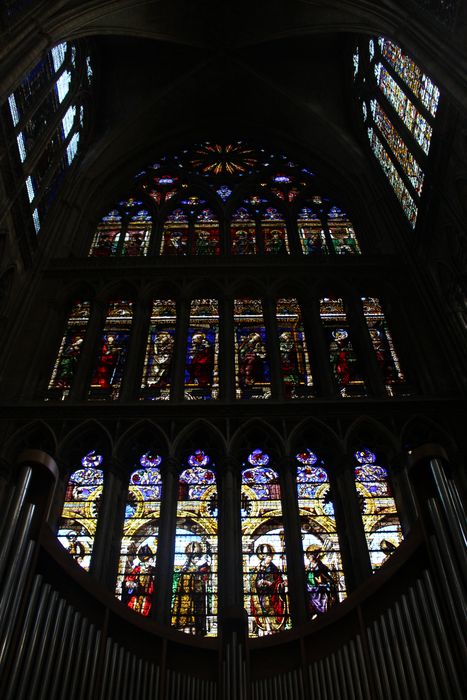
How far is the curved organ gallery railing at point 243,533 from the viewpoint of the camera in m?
7.69

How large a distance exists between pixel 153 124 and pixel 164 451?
9986 millimetres

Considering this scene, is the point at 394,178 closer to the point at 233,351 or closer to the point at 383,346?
the point at 383,346

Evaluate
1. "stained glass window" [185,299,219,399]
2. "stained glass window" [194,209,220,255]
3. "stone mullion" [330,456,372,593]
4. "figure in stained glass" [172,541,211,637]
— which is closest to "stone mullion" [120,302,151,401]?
"stained glass window" [185,299,219,399]

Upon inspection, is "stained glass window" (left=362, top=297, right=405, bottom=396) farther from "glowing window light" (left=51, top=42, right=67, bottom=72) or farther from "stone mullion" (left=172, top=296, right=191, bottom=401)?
"glowing window light" (left=51, top=42, right=67, bottom=72)

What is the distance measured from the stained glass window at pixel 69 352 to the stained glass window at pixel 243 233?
3406 mm

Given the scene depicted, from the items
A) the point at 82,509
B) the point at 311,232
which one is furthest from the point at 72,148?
the point at 82,509

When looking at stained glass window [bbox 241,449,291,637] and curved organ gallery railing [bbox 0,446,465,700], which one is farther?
stained glass window [bbox 241,449,291,637]

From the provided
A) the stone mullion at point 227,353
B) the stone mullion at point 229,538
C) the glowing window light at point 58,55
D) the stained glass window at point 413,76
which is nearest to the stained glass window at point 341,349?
the stone mullion at point 227,353

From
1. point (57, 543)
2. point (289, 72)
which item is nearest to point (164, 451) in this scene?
point (57, 543)

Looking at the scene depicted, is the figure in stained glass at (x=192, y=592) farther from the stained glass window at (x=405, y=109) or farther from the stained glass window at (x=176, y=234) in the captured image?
the stained glass window at (x=176, y=234)

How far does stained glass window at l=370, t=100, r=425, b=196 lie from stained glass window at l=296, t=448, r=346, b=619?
5.35 m

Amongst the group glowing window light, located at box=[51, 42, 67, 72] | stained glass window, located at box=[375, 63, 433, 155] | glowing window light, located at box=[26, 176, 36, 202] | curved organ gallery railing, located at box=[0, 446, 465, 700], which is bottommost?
curved organ gallery railing, located at box=[0, 446, 465, 700]

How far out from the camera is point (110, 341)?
38.2ft

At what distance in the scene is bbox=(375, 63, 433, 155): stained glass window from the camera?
1112 centimetres
